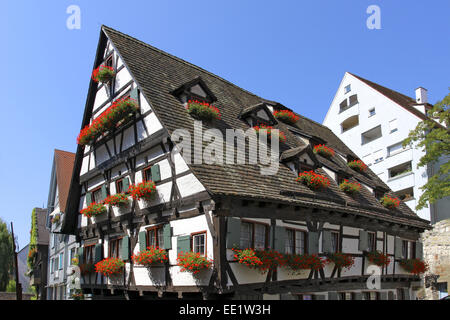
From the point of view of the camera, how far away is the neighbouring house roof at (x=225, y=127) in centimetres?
1323

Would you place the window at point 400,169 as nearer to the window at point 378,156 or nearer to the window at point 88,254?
the window at point 378,156

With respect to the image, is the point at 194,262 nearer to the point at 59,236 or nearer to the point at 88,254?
the point at 88,254

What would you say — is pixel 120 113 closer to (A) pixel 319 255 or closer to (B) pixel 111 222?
(B) pixel 111 222

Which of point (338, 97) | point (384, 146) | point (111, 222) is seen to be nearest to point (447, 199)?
point (384, 146)

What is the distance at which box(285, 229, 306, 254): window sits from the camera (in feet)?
47.2

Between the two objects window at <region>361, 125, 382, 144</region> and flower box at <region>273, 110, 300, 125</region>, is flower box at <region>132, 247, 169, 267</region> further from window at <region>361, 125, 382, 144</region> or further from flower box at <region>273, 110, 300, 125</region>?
window at <region>361, 125, 382, 144</region>

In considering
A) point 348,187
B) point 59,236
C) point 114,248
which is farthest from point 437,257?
point 59,236

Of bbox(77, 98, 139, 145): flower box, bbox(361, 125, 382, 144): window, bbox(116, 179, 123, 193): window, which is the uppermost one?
bbox(361, 125, 382, 144): window

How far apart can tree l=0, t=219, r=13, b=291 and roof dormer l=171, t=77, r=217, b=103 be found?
3676 centimetres

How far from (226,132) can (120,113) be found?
381cm

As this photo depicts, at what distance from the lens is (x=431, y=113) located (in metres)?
22.6

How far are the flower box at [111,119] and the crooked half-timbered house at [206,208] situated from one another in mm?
268

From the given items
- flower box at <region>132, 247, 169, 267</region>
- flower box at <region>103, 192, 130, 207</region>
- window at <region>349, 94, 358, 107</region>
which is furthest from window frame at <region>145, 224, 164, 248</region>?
window at <region>349, 94, 358, 107</region>
